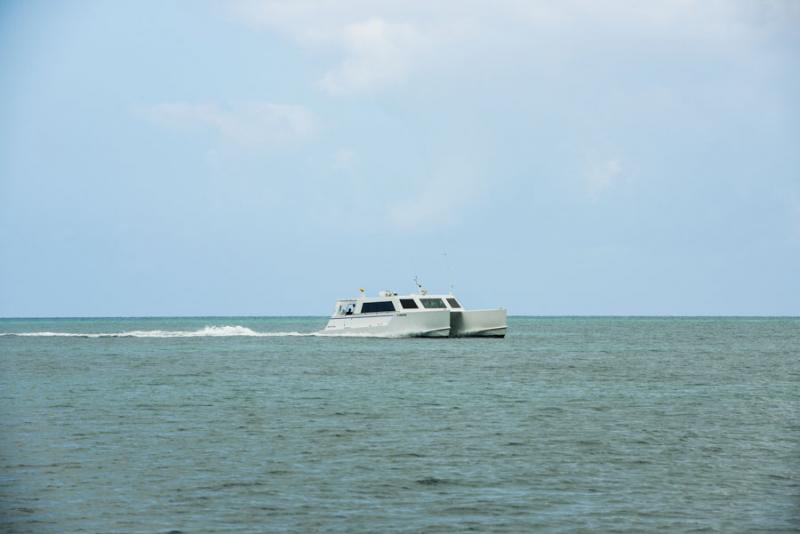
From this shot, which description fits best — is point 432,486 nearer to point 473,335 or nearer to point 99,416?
point 99,416

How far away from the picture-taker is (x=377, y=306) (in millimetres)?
66438

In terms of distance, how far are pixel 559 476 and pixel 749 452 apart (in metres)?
5.46

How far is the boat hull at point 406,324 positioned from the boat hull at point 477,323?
3.91ft

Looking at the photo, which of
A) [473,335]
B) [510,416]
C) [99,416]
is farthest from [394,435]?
[473,335]

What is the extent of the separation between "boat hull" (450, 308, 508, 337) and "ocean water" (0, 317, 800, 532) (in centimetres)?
2519

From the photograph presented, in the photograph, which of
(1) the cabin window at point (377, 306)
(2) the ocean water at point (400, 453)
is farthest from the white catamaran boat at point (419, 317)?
(2) the ocean water at point (400, 453)

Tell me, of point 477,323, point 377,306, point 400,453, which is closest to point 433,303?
point 377,306

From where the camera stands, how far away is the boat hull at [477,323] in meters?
66.1

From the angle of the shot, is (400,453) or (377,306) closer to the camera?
(400,453)

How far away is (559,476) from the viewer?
59.1 feet

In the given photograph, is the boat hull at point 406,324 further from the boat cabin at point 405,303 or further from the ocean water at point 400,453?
the ocean water at point 400,453

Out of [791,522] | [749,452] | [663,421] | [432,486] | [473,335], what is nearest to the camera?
[791,522]

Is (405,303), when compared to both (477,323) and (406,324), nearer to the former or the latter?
(406,324)

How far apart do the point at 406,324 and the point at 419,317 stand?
3.76 feet
